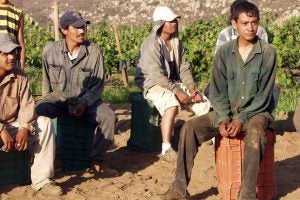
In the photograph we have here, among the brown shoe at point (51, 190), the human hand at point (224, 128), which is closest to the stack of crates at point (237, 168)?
the human hand at point (224, 128)

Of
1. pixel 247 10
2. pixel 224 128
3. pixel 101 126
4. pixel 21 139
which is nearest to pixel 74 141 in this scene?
pixel 101 126

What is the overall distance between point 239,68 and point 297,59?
6.16 m

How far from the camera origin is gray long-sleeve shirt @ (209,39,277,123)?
4902mm

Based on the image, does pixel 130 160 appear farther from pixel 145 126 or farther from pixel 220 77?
pixel 220 77

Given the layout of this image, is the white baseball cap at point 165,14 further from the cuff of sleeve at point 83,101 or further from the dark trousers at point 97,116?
the cuff of sleeve at point 83,101

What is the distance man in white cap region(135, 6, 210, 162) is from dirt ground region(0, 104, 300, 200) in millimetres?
372

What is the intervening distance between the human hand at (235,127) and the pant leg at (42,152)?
5.16 feet

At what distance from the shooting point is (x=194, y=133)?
497 centimetres

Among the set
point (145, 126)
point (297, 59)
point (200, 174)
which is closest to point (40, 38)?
point (297, 59)

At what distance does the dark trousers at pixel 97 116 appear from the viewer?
19.7 ft

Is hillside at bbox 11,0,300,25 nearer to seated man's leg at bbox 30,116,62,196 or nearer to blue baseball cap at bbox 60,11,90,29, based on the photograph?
blue baseball cap at bbox 60,11,90,29

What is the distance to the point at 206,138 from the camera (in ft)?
16.6

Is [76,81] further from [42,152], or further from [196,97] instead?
[196,97]

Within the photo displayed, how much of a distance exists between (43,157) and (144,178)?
1.14m
